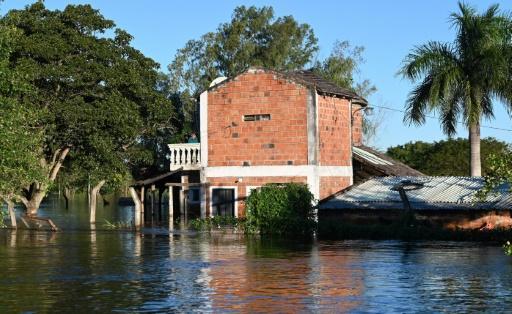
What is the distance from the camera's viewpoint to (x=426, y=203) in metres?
42.6

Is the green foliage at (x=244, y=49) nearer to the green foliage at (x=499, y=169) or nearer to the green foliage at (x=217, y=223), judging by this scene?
the green foliage at (x=217, y=223)

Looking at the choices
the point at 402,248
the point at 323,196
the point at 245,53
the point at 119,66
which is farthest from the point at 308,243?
the point at 245,53

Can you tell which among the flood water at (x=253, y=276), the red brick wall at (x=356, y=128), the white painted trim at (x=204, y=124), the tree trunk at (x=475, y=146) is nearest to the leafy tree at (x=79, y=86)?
the white painted trim at (x=204, y=124)

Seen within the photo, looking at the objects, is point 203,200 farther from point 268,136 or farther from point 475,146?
point 475,146

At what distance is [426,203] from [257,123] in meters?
10.8

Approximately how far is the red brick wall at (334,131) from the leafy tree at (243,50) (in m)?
28.7

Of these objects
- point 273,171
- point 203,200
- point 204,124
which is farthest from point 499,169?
point 203,200

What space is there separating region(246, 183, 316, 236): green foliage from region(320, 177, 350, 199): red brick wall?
457 cm

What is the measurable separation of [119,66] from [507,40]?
24.2 metres

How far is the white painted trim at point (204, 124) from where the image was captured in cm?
5081

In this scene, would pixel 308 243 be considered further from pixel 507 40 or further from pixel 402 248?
pixel 507 40

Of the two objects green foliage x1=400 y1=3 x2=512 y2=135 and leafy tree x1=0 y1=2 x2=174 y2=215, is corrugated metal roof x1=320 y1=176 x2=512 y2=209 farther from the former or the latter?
leafy tree x1=0 y1=2 x2=174 y2=215

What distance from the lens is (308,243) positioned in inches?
1590

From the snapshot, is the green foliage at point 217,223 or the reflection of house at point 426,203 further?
the green foliage at point 217,223
